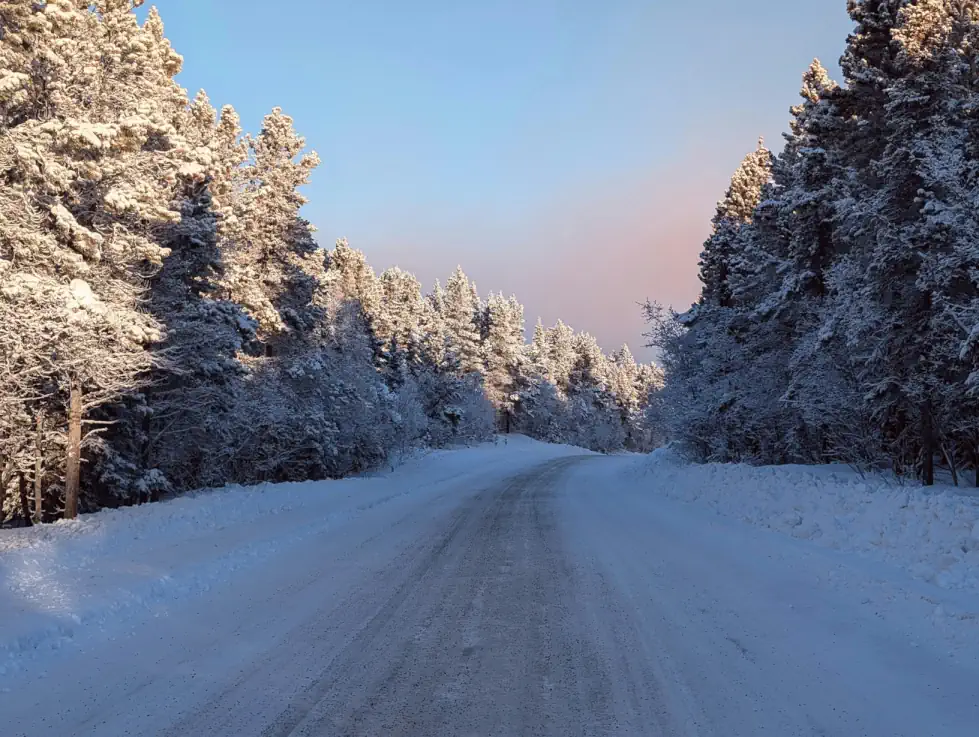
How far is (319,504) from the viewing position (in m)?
17.1

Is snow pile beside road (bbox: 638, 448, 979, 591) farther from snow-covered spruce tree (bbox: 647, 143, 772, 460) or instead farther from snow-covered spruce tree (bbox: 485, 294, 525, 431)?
snow-covered spruce tree (bbox: 485, 294, 525, 431)

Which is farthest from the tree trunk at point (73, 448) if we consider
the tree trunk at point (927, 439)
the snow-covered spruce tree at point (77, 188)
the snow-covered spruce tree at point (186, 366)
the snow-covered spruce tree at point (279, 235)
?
the tree trunk at point (927, 439)

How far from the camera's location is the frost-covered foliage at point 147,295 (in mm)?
12797

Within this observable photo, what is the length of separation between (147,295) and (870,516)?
17.6 m

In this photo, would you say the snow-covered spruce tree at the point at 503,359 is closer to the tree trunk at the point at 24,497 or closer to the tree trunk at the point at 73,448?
the tree trunk at the point at 24,497

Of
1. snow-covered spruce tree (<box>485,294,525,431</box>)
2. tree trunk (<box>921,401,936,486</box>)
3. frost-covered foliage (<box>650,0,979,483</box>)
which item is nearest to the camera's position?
frost-covered foliage (<box>650,0,979,483</box>)

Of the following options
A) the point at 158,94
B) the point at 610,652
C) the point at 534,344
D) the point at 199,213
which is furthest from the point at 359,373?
the point at 534,344

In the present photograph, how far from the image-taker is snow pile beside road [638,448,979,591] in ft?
25.8

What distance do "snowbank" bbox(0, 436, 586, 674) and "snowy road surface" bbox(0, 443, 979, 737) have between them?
5 cm

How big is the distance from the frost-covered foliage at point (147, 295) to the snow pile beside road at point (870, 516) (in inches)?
529

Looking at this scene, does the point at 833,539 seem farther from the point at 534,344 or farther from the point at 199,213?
the point at 534,344

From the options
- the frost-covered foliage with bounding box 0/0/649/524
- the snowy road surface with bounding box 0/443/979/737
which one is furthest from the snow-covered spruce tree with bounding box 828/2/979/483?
the frost-covered foliage with bounding box 0/0/649/524

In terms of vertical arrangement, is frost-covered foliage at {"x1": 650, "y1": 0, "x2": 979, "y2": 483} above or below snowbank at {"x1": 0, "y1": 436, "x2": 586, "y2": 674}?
above

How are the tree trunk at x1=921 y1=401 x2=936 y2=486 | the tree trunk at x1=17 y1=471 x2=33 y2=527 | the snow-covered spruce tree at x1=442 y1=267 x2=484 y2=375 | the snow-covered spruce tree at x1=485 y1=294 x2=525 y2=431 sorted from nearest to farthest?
the tree trunk at x1=921 y1=401 x2=936 y2=486, the tree trunk at x1=17 y1=471 x2=33 y2=527, the snow-covered spruce tree at x1=442 y1=267 x2=484 y2=375, the snow-covered spruce tree at x1=485 y1=294 x2=525 y2=431
